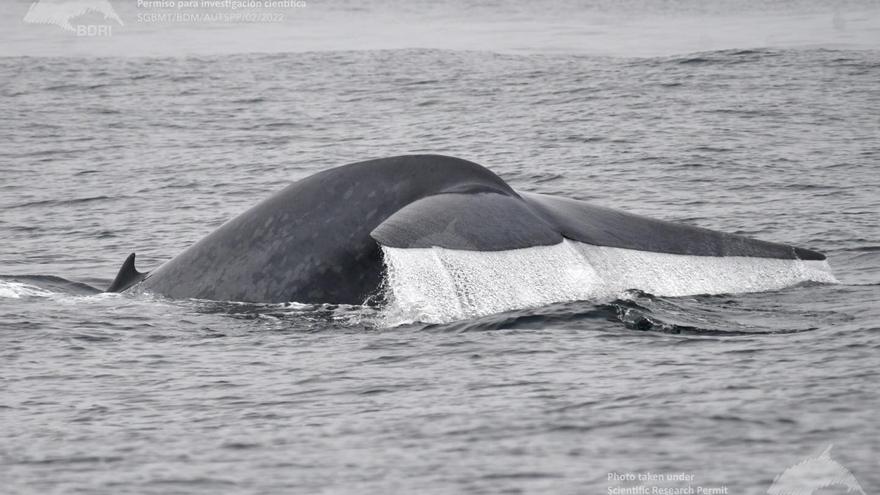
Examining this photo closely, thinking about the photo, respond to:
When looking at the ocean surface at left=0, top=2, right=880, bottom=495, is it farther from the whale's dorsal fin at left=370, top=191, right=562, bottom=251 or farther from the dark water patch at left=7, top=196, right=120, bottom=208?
the whale's dorsal fin at left=370, top=191, right=562, bottom=251

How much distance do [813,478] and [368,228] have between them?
335cm

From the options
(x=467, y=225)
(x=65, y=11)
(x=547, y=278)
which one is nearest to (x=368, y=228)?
(x=467, y=225)

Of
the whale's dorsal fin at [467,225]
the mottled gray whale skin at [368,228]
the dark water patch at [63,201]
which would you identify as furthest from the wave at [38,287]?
the dark water patch at [63,201]

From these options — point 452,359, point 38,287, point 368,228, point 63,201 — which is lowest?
point 63,201

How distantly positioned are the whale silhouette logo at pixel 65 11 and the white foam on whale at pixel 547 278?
31.8 metres

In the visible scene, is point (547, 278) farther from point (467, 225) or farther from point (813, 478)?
point (813, 478)

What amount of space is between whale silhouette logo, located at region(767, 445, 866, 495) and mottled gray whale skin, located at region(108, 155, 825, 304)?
2.32m

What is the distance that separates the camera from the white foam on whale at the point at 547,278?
793 cm

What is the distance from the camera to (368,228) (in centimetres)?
820

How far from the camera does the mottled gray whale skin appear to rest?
7863 millimetres

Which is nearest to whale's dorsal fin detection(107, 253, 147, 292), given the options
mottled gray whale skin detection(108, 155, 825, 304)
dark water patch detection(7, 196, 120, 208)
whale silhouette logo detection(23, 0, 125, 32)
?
mottled gray whale skin detection(108, 155, 825, 304)

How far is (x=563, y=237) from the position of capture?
789cm

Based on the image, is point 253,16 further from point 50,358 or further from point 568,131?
point 50,358

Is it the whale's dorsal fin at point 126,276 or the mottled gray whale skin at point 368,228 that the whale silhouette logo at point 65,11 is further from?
the mottled gray whale skin at point 368,228
